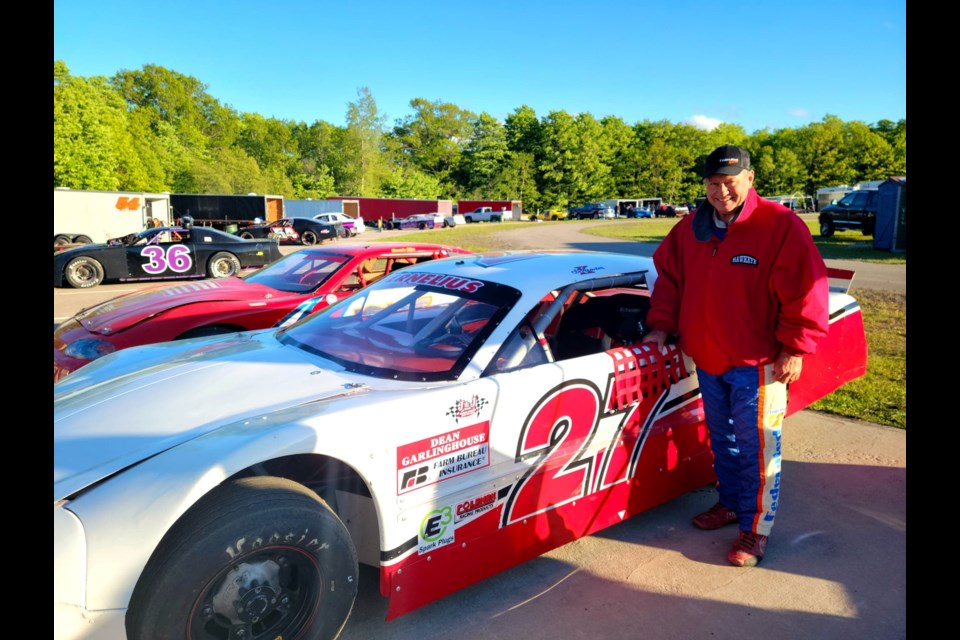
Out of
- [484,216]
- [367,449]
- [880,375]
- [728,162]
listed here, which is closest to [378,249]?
[728,162]


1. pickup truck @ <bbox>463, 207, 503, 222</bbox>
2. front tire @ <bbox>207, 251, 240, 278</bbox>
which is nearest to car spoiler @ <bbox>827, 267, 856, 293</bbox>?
front tire @ <bbox>207, 251, 240, 278</bbox>

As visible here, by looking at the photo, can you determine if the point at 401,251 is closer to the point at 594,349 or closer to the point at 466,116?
the point at 594,349

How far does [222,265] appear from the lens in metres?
13.8

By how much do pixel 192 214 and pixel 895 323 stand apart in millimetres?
38263

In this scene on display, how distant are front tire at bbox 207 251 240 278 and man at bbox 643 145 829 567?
1233 cm

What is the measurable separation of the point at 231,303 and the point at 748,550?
432 cm

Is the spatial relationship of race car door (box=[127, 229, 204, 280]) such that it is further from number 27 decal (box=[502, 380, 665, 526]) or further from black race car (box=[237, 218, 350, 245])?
black race car (box=[237, 218, 350, 245])

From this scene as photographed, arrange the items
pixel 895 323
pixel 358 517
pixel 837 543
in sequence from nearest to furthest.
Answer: pixel 358 517, pixel 837 543, pixel 895 323

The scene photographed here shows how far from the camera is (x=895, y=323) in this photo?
8289 millimetres

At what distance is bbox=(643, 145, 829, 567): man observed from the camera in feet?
9.05

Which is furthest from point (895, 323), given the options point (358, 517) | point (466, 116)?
point (466, 116)

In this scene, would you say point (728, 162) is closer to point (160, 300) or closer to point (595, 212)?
point (160, 300)
